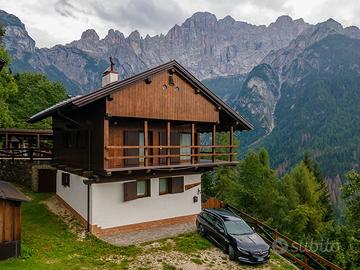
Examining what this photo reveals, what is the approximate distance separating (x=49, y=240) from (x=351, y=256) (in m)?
18.9

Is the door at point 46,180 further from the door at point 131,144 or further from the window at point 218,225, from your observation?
the window at point 218,225

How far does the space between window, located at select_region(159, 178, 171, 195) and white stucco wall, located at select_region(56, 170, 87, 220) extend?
4.91 metres

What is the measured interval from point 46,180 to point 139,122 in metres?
12.8

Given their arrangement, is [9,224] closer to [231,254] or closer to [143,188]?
[143,188]

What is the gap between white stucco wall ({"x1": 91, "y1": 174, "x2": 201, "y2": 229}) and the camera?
1827 cm

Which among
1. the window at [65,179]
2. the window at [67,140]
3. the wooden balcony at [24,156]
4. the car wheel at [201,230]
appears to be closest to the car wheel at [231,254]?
the car wheel at [201,230]

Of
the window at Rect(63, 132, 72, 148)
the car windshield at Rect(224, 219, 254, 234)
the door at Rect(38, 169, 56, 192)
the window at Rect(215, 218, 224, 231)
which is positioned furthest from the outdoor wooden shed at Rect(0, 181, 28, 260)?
the door at Rect(38, 169, 56, 192)

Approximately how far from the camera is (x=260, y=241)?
54.9 ft

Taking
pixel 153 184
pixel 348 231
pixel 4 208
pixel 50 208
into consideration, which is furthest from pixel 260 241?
pixel 50 208

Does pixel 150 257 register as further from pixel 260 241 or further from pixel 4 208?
pixel 4 208

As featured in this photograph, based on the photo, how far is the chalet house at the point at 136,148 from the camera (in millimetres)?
18078

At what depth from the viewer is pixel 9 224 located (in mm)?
13734

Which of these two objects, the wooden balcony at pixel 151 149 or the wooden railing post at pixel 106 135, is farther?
the wooden balcony at pixel 151 149

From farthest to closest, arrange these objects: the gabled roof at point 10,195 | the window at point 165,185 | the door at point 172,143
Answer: the window at point 165,185 < the door at point 172,143 < the gabled roof at point 10,195
